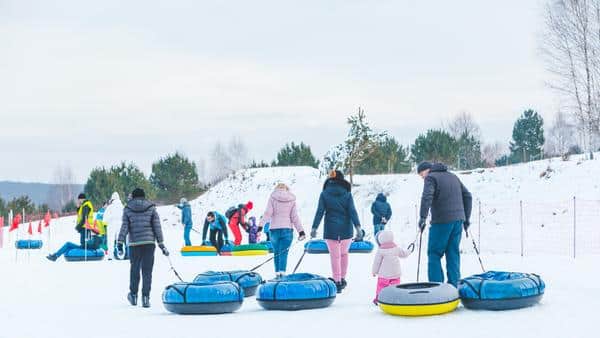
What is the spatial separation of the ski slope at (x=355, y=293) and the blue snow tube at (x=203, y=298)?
18 centimetres

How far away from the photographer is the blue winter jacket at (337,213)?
37.4 feet

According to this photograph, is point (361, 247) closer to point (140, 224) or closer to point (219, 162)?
point (140, 224)

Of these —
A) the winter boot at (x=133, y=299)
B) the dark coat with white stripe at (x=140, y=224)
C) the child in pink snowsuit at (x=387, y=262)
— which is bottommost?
the winter boot at (x=133, y=299)

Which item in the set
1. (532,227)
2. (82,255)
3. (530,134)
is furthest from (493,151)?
(82,255)

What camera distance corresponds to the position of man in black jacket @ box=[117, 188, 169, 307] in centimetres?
1064

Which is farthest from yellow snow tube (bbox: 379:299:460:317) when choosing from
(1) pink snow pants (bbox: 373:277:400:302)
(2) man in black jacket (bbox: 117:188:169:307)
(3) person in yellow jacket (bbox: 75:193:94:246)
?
(3) person in yellow jacket (bbox: 75:193:94:246)

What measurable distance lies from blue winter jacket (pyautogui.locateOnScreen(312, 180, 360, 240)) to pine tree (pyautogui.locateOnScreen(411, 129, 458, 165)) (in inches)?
1343

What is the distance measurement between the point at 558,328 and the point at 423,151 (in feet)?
133

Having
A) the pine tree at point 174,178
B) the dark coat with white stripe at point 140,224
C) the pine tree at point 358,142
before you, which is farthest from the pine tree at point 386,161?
the dark coat with white stripe at point 140,224

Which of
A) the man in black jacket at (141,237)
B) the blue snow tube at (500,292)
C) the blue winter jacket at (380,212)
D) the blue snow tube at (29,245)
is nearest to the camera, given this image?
the blue snow tube at (500,292)

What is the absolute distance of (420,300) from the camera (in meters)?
8.73

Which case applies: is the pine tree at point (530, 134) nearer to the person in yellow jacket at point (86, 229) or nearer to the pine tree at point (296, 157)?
the pine tree at point (296, 157)

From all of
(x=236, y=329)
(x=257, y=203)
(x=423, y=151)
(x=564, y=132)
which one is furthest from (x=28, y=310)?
(x=564, y=132)

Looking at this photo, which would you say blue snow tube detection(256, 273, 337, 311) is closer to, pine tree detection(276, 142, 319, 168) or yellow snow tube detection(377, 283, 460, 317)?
yellow snow tube detection(377, 283, 460, 317)
